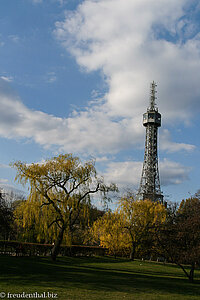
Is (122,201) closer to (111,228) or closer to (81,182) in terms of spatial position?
(111,228)

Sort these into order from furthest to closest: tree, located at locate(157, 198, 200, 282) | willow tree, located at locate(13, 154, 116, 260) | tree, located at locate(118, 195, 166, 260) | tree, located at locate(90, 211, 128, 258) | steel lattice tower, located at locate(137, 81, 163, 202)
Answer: steel lattice tower, located at locate(137, 81, 163, 202) → tree, located at locate(90, 211, 128, 258) → tree, located at locate(118, 195, 166, 260) → willow tree, located at locate(13, 154, 116, 260) → tree, located at locate(157, 198, 200, 282)

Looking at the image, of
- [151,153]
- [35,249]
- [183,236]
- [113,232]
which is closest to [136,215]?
[113,232]

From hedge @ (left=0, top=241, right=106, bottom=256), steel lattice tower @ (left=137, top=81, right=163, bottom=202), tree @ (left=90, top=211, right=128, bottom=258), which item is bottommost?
hedge @ (left=0, top=241, right=106, bottom=256)

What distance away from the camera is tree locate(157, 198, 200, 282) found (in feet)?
42.6

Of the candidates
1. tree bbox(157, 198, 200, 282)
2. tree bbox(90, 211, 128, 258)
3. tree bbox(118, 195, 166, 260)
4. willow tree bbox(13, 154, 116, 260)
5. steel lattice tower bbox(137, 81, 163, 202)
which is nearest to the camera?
tree bbox(157, 198, 200, 282)

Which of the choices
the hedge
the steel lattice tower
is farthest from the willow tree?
the steel lattice tower

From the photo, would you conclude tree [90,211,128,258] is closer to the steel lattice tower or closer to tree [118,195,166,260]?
tree [118,195,166,260]

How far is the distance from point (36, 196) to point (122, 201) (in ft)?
44.4

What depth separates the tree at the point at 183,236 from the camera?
12977mm

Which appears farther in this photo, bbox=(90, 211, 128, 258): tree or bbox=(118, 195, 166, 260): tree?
bbox=(90, 211, 128, 258): tree

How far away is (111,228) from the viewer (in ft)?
99.5

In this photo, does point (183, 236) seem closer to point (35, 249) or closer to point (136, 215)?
point (35, 249)

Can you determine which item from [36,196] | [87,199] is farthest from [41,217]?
[87,199]

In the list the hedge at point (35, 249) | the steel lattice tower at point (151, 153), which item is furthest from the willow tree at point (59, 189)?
the steel lattice tower at point (151, 153)
